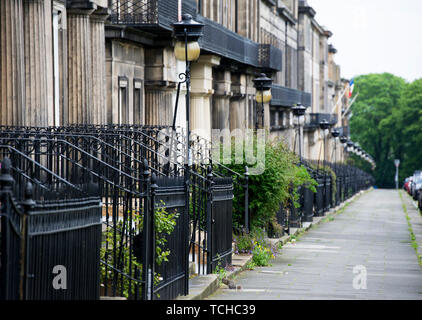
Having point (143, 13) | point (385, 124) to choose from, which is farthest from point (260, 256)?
point (385, 124)

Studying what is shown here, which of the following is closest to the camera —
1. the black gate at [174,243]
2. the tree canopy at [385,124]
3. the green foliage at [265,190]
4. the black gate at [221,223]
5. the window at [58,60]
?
the black gate at [174,243]

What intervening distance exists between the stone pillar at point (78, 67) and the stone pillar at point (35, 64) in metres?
2.65

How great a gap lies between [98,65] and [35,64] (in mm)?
3792

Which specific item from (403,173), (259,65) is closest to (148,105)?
(259,65)

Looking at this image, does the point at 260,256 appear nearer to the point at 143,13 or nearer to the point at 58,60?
the point at 58,60

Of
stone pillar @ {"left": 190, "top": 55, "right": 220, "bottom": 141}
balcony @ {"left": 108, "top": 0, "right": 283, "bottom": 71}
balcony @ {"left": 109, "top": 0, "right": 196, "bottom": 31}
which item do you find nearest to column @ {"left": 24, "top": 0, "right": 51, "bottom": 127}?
balcony @ {"left": 108, "top": 0, "right": 283, "bottom": 71}

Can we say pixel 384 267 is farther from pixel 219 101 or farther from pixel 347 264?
pixel 219 101

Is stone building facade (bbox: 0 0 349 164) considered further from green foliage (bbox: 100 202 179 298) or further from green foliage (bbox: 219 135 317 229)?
green foliage (bbox: 100 202 179 298)

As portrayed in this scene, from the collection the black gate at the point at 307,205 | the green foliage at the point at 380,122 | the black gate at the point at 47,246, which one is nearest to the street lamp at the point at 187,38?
the black gate at the point at 47,246

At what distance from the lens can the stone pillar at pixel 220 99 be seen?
3366cm

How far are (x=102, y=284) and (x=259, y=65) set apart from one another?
97.4 ft

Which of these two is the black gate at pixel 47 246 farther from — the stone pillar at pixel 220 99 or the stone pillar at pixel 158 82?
the stone pillar at pixel 220 99

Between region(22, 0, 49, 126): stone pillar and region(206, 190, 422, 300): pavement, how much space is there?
407 cm
